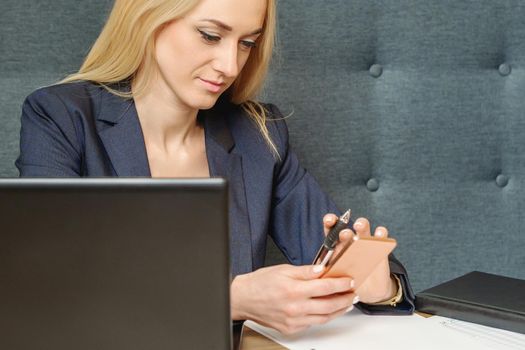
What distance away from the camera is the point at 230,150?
4.96 feet

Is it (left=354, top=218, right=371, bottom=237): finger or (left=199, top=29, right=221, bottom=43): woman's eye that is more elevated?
(left=199, top=29, right=221, bottom=43): woman's eye

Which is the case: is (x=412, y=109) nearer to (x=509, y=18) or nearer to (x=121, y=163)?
(x=509, y=18)

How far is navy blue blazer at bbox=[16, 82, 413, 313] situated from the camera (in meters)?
1.33

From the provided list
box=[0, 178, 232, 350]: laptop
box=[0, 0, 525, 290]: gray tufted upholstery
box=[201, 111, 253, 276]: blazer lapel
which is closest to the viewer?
box=[0, 178, 232, 350]: laptop

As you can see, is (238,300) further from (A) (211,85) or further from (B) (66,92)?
(B) (66,92)

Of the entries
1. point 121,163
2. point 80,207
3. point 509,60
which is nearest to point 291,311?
point 80,207

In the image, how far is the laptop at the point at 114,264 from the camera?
698mm

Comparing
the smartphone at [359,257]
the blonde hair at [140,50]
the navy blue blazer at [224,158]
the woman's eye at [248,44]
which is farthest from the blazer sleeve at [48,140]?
the smartphone at [359,257]

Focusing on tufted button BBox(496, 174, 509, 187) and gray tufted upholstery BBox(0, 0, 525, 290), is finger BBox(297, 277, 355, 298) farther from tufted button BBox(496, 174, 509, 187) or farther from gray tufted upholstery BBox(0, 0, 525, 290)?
tufted button BBox(496, 174, 509, 187)

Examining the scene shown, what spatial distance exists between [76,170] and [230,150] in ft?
1.07

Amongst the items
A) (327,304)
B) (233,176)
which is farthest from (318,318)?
(233,176)

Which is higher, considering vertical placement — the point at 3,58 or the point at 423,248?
the point at 3,58

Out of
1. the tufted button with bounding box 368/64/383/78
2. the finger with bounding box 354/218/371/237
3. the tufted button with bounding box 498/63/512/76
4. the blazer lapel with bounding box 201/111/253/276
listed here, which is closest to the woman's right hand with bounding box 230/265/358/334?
the finger with bounding box 354/218/371/237

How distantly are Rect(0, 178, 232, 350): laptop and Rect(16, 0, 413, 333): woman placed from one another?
0.47 meters
